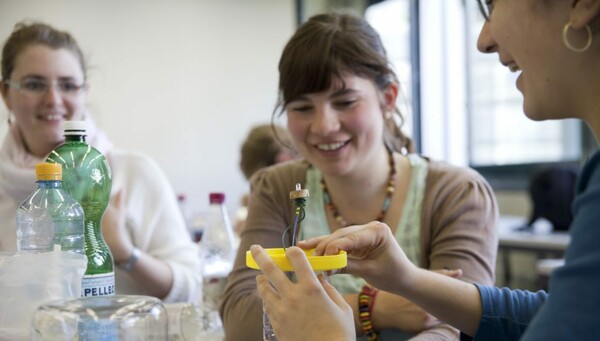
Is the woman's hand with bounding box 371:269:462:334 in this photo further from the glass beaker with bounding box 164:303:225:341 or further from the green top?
the glass beaker with bounding box 164:303:225:341

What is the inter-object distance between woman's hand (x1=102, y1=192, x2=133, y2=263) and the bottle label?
1.52 feet

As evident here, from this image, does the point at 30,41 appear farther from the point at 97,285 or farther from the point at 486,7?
the point at 486,7

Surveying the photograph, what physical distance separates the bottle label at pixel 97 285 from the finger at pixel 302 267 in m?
0.34

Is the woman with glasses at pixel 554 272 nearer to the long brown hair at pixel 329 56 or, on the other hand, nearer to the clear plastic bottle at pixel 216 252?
the long brown hair at pixel 329 56

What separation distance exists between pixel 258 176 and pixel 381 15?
3060mm

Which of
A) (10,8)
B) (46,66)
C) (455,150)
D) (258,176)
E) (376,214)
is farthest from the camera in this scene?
(455,150)

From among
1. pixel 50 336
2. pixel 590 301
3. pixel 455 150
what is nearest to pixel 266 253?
pixel 50 336

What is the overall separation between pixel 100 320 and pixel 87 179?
342mm

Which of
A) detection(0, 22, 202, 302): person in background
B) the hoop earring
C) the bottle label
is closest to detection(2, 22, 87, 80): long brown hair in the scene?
detection(0, 22, 202, 302): person in background

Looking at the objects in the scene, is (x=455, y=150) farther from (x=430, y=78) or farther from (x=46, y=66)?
(x=46, y=66)

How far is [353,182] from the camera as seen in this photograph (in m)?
1.58

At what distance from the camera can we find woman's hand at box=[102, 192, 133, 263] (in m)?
1.47

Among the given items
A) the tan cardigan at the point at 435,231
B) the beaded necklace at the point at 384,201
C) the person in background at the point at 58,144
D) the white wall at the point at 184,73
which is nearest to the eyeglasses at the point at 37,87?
the person in background at the point at 58,144

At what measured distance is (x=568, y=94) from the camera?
766 millimetres
